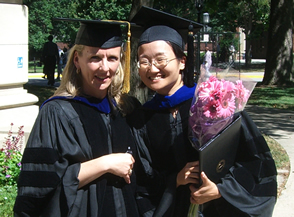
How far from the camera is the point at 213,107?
2.05m

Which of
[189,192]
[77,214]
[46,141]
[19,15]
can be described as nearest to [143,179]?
[189,192]

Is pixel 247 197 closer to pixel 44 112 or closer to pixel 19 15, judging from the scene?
pixel 44 112

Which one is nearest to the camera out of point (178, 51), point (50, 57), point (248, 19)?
point (178, 51)

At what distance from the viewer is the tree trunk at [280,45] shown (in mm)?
14977

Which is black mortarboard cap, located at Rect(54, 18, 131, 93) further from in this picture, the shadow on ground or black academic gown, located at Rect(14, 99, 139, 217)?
the shadow on ground

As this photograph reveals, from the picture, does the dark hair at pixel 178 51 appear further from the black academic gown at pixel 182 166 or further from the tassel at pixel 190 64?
the black academic gown at pixel 182 166

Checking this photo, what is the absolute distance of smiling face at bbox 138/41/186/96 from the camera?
2389mm

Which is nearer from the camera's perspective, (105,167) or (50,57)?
(105,167)

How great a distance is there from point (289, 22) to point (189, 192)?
14159mm

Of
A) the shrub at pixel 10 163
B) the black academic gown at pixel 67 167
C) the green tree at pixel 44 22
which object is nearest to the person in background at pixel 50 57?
the shrub at pixel 10 163

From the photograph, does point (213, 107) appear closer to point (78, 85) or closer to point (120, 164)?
point (120, 164)

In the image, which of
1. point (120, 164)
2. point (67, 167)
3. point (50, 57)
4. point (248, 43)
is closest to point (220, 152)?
point (120, 164)

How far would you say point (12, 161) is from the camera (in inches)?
182

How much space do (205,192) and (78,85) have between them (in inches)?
36.9
